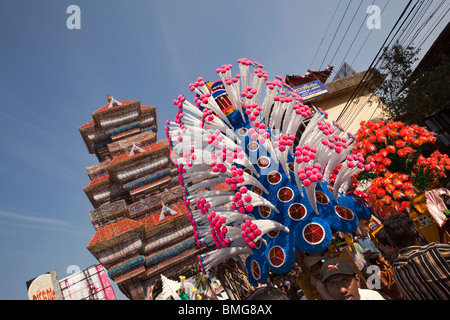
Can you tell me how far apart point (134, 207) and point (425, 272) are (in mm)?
13109

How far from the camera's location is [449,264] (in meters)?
2.76

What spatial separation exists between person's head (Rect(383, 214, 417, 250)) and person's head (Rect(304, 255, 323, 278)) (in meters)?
1.29

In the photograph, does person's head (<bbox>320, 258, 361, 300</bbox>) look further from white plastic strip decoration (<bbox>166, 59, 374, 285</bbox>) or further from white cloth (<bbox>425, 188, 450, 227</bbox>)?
white cloth (<bbox>425, 188, 450, 227</bbox>)

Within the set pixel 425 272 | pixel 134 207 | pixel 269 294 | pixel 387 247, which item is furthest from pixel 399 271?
pixel 134 207

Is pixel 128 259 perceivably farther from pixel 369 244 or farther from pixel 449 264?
pixel 449 264

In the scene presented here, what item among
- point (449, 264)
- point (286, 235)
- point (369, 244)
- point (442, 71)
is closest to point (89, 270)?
point (369, 244)

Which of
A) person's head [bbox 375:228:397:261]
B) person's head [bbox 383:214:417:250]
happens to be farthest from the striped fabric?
person's head [bbox 375:228:397:261]

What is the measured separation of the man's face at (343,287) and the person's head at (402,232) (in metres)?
0.78

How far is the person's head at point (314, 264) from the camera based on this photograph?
459cm

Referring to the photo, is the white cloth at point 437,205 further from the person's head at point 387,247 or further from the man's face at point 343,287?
the man's face at point 343,287

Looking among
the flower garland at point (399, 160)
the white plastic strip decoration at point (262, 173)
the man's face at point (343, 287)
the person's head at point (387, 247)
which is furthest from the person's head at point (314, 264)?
the flower garland at point (399, 160)

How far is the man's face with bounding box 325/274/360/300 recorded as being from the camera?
3.31m

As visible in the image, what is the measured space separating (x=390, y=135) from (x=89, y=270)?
20999mm

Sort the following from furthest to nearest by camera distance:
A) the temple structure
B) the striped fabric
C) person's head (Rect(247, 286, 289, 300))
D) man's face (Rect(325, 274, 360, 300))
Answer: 1. the temple structure
2. person's head (Rect(247, 286, 289, 300))
3. man's face (Rect(325, 274, 360, 300))
4. the striped fabric
